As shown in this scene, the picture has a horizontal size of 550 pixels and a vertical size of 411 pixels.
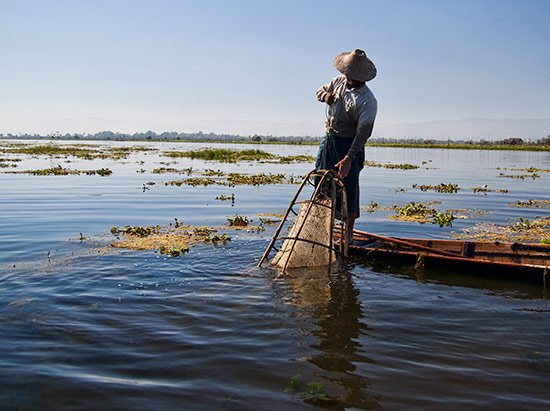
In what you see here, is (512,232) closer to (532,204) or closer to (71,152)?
(532,204)

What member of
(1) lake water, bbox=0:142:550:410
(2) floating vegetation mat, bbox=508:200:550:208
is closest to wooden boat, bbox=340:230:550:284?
(1) lake water, bbox=0:142:550:410

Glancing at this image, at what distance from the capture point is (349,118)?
704 centimetres

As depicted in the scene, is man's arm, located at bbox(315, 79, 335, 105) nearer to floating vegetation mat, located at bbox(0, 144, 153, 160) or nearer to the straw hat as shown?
the straw hat

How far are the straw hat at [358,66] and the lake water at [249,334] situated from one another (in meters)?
2.75

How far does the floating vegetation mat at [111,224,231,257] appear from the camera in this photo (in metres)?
8.00

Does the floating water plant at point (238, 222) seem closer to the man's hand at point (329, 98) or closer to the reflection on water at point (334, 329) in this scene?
the reflection on water at point (334, 329)

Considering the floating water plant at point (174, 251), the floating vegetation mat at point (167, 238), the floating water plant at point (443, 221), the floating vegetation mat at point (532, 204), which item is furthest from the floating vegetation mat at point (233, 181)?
the floating water plant at point (174, 251)

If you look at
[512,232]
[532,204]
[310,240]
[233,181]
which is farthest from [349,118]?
[233,181]

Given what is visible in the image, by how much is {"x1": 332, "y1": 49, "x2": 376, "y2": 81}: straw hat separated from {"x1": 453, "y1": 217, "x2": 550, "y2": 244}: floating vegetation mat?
4470 mm

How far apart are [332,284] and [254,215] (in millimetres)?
6146

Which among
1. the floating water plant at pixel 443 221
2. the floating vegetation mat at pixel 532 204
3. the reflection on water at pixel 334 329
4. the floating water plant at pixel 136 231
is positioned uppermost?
the floating vegetation mat at pixel 532 204

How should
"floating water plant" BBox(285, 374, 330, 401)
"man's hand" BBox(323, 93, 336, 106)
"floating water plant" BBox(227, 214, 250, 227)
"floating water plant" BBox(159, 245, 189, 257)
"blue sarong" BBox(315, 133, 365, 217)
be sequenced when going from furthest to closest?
Result: "floating water plant" BBox(227, 214, 250, 227), "floating water plant" BBox(159, 245, 189, 257), "blue sarong" BBox(315, 133, 365, 217), "man's hand" BBox(323, 93, 336, 106), "floating water plant" BBox(285, 374, 330, 401)

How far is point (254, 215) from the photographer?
1218 centimetres

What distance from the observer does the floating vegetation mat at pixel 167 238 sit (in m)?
8.00
